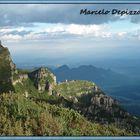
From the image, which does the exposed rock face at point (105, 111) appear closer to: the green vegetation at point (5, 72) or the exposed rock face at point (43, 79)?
the exposed rock face at point (43, 79)

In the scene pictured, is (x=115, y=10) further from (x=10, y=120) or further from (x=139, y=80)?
(x=10, y=120)

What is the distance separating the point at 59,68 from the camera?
13727 millimetres

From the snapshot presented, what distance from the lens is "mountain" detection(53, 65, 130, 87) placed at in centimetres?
1366

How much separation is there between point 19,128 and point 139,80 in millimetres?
1879

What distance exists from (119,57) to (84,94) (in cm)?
76

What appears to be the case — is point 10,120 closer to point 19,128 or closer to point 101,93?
point 19,128

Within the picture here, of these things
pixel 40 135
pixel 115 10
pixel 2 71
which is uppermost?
pixel 115 10

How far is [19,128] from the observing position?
13398 millimetres

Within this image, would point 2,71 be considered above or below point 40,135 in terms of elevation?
above

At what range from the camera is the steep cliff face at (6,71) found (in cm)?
1366

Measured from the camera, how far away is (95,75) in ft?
44.7

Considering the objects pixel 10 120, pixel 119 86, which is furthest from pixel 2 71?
pixel 119 86

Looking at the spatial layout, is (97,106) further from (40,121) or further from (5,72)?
(5,72)

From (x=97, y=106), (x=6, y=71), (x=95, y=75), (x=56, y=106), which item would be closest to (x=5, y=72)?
(x=6, y=71)
